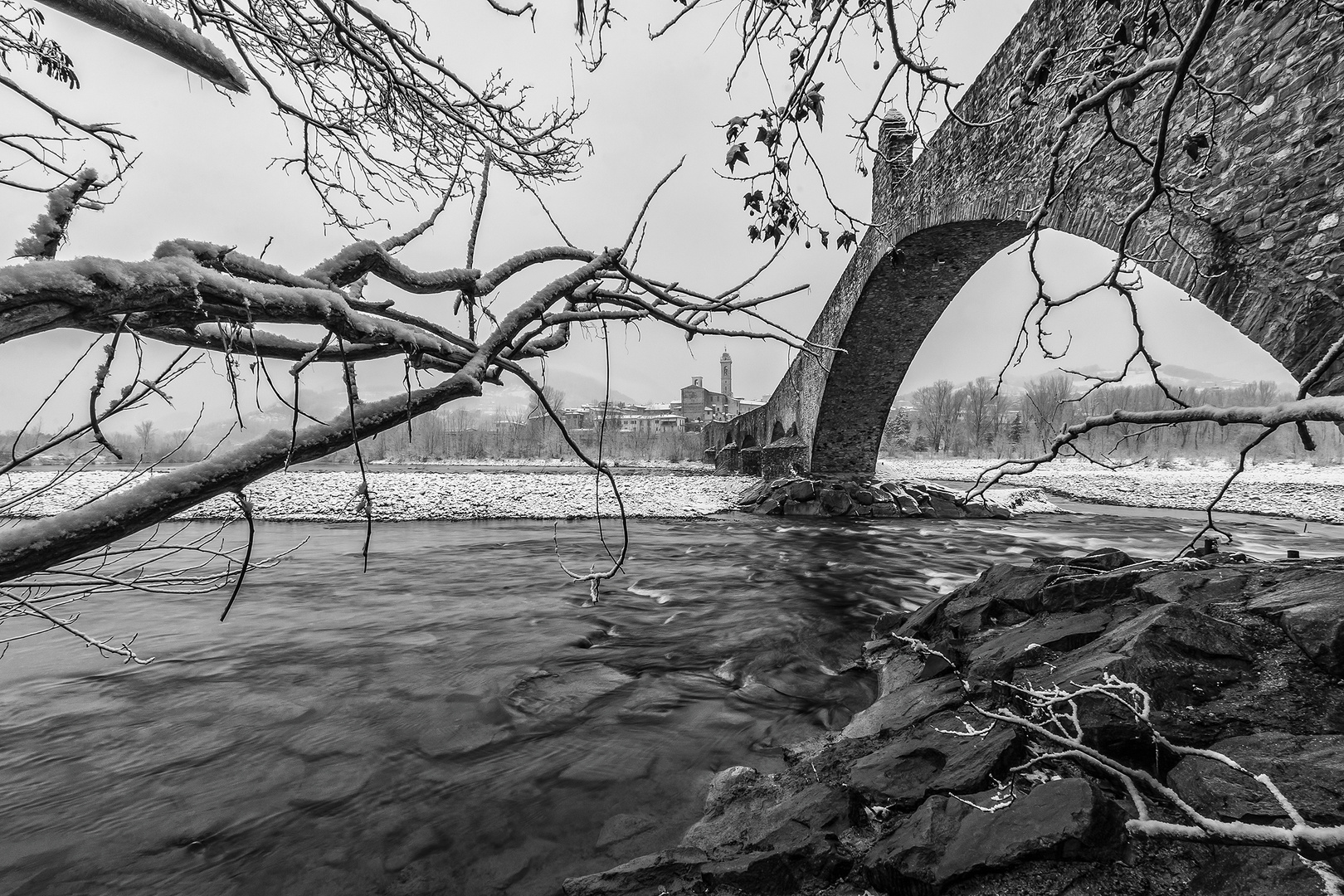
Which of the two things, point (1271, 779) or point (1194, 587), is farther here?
point (1194, 587)

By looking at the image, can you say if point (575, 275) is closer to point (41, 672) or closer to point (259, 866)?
point (259, 866)

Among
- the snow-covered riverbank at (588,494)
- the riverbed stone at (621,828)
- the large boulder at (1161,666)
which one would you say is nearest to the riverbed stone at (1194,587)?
the large boulder at (1161,666)

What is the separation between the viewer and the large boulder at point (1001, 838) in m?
1.81

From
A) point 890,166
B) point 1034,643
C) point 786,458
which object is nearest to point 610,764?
point 1034,643

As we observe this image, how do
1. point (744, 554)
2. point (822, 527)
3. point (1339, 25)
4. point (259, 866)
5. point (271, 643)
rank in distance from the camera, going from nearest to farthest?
point (259, 866) < point (1339, 25) < point (271, 643) < point (744, 554) < point (822, 527)

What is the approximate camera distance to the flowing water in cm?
270

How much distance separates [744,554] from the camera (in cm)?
998

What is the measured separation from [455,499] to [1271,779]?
16.4 metres

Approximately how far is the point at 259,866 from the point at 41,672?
4403mm

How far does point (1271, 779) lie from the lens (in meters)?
1.90

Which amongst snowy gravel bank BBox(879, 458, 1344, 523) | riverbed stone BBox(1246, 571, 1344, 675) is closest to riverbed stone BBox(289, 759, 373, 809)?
riverbed stone BBox(1246, 571, 1344, 675)

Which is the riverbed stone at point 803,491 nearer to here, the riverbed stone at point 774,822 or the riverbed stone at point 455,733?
the riverbed stone at point 455,733

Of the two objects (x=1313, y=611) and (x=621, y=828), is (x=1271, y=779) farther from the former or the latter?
(x=621, y=828)

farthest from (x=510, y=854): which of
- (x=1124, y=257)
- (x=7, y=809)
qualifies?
(x=1124, y=257)
